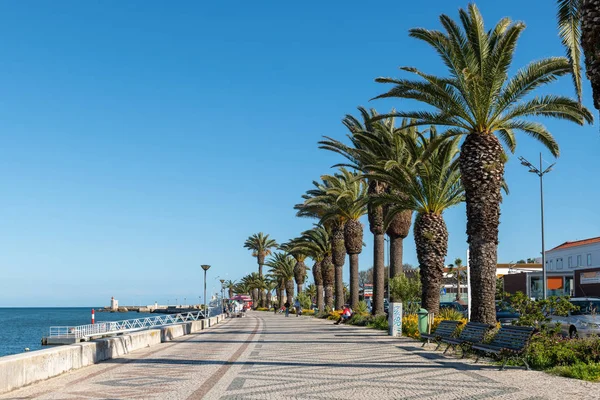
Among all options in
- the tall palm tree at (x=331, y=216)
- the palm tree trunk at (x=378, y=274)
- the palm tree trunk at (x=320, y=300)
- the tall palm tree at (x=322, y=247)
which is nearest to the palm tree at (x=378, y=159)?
the palm tree trunk at (x=378, y=274)

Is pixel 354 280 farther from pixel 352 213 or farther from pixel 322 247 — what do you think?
pixel 322 247

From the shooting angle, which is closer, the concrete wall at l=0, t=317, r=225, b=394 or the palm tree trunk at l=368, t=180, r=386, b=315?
the concrete wall at l=0, t=317, r=225, b=394

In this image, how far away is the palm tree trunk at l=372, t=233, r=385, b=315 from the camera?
3566cm

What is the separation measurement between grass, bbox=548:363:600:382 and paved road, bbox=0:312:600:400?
313mm

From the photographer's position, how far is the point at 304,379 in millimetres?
12594

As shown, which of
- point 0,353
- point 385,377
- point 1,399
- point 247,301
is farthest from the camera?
point 247,301

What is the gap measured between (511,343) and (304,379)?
442 cm

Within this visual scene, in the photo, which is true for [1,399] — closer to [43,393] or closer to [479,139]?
[43,393]

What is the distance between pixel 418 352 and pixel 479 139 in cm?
673

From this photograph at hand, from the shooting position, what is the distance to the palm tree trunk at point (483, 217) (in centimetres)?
1916

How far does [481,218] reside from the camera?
1939cm

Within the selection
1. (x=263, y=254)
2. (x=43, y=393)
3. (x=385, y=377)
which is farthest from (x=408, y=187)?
(x=263, y=254)

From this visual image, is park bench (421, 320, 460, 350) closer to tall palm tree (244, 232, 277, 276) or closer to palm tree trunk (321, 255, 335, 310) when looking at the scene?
palm tree trunk (321, 255, 335, 310)

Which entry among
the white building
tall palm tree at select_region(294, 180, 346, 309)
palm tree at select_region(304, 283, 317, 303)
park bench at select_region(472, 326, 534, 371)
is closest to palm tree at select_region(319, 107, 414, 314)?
tall palm tree at select_region(294, 180, 346, 309)
